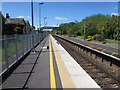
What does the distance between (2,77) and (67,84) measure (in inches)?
112

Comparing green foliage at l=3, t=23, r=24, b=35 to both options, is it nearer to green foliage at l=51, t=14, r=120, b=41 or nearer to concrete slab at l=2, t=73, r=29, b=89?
green foliage at l=51, t=14, r=120, b=41

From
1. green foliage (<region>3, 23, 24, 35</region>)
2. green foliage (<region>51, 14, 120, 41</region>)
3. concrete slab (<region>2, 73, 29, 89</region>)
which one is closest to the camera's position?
concrete slab (<region>2, 73, 29, 89</region>)

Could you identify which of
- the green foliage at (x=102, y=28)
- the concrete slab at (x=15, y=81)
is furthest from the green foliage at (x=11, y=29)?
the concrete slab at (x=15, y=81)

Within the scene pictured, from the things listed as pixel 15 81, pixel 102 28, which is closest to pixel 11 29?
pixel 102 28

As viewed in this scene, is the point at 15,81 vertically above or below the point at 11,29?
below

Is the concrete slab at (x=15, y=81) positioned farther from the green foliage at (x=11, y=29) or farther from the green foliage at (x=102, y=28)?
the green foliage at (x=102, y=28)

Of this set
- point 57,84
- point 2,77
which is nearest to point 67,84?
point 57,84

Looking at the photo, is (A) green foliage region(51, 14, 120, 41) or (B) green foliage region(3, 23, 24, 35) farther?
(A) green foliage region(51, 14, 120, 41)

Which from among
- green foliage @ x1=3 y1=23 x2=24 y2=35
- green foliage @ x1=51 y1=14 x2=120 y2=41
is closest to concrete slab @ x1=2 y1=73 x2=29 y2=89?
green foliage @ x1=3 y1=23 x2=24 y2=35

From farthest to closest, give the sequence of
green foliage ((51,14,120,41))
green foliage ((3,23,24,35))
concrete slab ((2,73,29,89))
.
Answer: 1. green foliage ((51,14,120,41))
2. green foliage ((3,23,24,35))
3. concrete slab ((2,73,29,89))

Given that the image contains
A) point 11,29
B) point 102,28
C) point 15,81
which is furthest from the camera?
point 102,28

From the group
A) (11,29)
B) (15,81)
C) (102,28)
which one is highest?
(102,28)

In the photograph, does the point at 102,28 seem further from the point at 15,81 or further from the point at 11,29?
the point at 15,81

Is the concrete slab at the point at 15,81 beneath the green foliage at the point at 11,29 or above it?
beneath
